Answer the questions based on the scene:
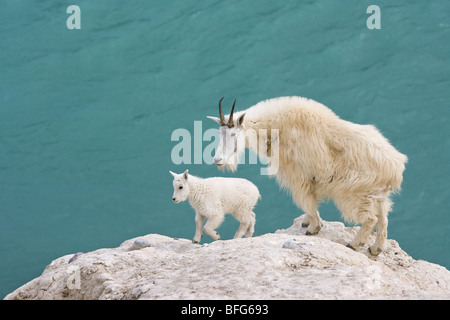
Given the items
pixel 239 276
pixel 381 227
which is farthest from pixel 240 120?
pixel 239 276

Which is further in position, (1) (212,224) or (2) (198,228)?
(2) (198,228)

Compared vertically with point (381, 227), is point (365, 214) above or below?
above

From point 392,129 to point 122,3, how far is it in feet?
24.0

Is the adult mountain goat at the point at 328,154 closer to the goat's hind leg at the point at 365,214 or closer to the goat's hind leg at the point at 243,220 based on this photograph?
the goat's hind leg at the point at 365,214

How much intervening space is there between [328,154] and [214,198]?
159cm

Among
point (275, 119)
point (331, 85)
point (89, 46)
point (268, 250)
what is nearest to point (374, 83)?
point (331, 85)

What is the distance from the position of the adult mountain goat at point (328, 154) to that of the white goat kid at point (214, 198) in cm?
83

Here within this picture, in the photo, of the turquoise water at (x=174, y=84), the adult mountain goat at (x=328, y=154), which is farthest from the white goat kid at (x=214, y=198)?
the turquoise water at (x=174, y=84)

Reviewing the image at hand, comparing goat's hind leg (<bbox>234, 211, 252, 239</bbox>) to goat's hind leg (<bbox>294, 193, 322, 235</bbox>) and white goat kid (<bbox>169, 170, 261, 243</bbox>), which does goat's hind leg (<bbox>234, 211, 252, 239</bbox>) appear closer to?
white goat kid (<bbox>169, 170, 261, 243</bbox>)

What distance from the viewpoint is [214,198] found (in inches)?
259

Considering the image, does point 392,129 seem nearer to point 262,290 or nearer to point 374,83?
point 374,83

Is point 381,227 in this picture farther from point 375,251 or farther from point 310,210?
point 310,210

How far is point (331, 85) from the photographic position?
1325cm

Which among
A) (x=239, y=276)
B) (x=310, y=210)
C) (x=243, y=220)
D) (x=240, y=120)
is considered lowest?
(x=243, y=220)
